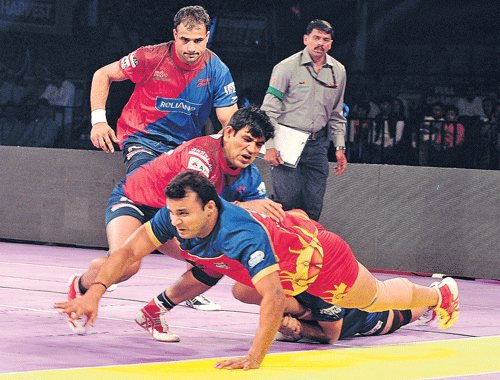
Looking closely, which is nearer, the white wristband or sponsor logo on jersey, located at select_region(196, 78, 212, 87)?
the white wristband

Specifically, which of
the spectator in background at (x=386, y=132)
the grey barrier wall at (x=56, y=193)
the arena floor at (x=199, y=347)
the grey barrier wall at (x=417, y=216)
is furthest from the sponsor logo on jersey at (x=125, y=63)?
the spectator in background at (x=386, y=132)

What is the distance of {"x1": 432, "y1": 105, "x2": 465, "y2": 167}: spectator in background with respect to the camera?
10.0 m

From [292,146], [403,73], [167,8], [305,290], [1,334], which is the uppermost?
[167,8]

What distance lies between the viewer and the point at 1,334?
15.8ft

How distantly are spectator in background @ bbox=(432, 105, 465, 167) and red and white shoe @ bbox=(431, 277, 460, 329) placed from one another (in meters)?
4.60

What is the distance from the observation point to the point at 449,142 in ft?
33.0

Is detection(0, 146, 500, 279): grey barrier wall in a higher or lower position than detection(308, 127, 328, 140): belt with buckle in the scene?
lower

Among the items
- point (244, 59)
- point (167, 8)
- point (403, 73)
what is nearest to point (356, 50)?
point (403, 73)

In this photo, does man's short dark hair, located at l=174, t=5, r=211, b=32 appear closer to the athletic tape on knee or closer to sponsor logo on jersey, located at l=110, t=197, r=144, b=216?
sponsor logo on jersey, located at l=110, t=197, r=144, b=216

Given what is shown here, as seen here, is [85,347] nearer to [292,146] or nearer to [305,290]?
[305,290]

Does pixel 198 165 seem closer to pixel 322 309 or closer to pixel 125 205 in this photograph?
pixel 125 205

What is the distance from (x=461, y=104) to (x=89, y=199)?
14.7ft

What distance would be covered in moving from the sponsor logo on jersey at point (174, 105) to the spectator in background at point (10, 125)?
6.22 meters

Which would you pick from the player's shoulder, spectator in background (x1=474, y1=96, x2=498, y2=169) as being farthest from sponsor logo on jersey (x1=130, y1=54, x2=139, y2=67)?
spectator in background (x1=474, y1=96, x2=498, y2=169)
